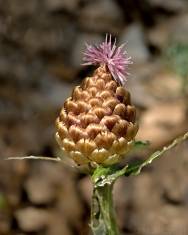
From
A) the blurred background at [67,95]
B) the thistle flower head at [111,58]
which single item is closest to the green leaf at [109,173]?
the thistle flower head at [111,58]

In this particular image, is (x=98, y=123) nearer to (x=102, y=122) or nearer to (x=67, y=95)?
(x=102, y=122)

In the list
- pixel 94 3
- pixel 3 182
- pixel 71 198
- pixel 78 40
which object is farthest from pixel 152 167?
pixel 94 3

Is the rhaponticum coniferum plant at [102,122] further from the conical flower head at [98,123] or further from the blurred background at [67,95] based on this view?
the blurred background at [67,95]

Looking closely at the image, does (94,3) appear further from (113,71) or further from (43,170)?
(113,71)

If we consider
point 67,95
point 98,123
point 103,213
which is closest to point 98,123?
point 98,123

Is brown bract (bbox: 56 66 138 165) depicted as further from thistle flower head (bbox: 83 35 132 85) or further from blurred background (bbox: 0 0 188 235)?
blurred background (bbox: 0 0 188 235)
